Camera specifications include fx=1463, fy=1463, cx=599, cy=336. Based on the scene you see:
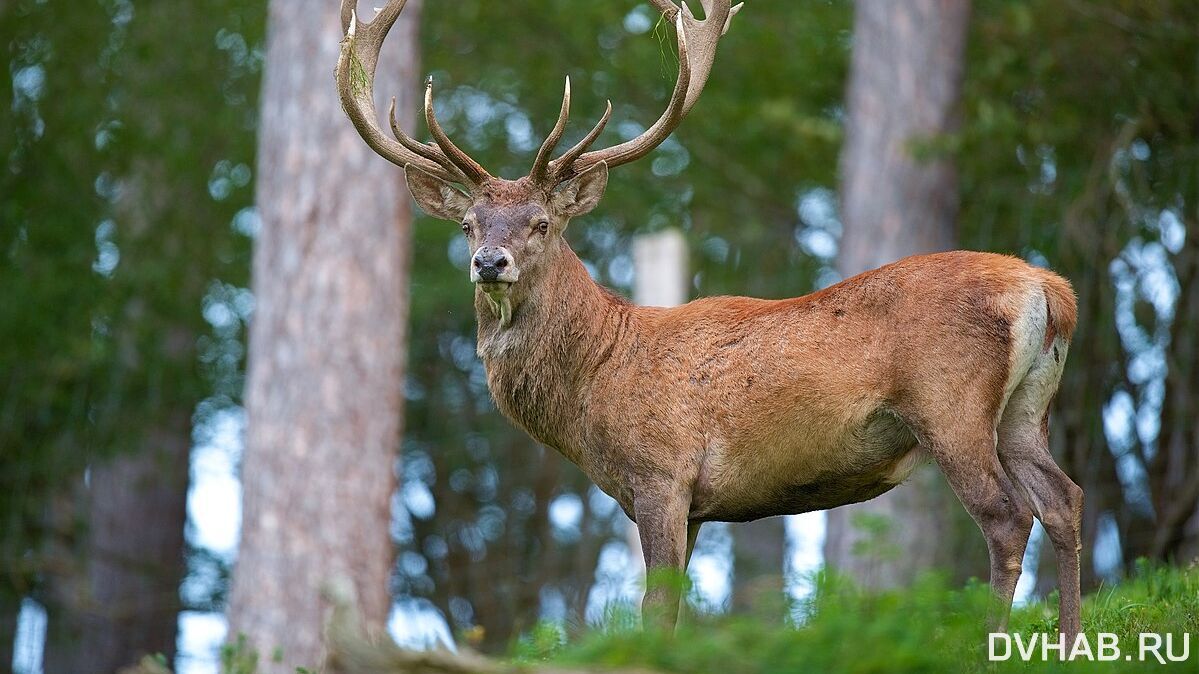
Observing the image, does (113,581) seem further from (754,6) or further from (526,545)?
(754,6)

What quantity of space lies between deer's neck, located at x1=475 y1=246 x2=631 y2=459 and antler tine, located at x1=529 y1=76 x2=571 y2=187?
348 mm

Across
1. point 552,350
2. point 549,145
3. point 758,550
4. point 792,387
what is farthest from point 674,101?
point 758,550

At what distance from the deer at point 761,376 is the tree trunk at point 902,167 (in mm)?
4877

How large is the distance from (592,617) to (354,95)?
295 centimetres

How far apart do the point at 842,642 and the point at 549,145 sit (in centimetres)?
322

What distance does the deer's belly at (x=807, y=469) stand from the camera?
19.2 ft

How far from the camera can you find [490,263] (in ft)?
19.8

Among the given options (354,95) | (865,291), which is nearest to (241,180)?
(354,95)

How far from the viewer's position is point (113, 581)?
617 inches

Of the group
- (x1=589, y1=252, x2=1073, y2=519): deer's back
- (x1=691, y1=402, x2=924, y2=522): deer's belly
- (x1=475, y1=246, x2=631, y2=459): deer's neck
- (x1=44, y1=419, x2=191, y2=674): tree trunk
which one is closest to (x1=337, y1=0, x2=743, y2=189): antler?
(x1=475, y1=246, x2=631, y2=459): deer's neck

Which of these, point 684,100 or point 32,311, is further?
point 32,311

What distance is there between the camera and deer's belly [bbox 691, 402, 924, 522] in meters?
5.86

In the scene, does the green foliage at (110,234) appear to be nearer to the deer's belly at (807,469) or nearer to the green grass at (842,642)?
the deer's belly at (807,469)

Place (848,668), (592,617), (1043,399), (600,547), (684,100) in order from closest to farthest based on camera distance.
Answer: (848,668) → (592,617) → (1043,399) → (684,100) → (600,547)
